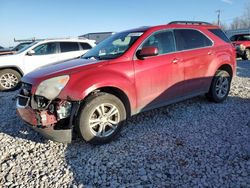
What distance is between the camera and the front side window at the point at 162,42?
4.34 metres

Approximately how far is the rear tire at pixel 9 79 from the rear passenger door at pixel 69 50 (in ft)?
5.51

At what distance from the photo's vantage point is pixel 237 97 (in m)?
6.09

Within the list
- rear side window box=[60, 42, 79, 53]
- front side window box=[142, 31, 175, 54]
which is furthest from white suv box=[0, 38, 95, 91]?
front side window box=[142, 31, 175, 54]

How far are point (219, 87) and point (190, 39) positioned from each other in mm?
1410

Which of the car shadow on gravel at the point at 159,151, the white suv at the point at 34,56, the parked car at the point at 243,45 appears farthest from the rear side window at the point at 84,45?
the parked car at the point at 243,45

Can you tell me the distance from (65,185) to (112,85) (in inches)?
60.9

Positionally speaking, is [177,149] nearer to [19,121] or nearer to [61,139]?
[61,139]

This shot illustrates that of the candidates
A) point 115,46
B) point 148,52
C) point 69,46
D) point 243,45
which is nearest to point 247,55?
point 243,45

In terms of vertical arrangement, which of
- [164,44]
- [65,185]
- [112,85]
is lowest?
[65,185]

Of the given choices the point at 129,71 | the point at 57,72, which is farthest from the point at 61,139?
the point at 129,71

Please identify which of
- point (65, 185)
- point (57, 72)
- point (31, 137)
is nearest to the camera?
point (65, 185)

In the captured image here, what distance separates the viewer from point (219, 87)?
5559 mm

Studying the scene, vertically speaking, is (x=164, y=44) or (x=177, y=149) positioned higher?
(x=164, y=44)

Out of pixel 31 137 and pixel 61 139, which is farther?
pixel 31 137
